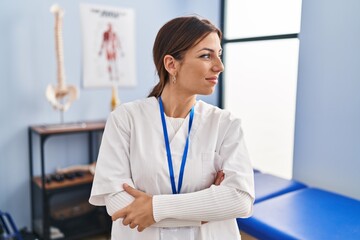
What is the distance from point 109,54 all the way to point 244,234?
188cm

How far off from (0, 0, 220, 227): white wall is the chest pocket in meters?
1.93

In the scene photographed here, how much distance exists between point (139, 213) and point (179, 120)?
357 millimetres

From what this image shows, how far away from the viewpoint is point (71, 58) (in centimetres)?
272

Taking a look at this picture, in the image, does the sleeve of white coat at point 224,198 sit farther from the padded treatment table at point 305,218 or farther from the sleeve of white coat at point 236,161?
the padded treatment table at point 305,218

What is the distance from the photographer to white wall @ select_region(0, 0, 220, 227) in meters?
2.46

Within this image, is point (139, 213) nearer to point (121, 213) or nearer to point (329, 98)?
point (121, 213)

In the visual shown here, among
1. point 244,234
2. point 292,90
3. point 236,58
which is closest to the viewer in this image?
point 244,234

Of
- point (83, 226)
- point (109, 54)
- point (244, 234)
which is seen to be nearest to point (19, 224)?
point (83, 226)

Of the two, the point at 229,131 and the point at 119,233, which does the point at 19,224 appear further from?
the point at 229,131

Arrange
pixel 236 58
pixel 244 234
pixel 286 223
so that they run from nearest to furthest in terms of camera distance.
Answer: pixel 286 223, pixel 244 234, pixel 236 58

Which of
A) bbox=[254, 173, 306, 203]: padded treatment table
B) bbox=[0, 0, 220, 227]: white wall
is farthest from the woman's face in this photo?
bbox=[0, 0, 220, 227]: white wall

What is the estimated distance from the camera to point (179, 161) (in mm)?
1104

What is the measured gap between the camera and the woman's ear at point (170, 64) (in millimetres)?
1143

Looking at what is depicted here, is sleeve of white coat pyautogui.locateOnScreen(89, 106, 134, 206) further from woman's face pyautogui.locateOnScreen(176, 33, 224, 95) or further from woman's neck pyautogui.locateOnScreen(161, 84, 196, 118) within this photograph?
woman's face pyautogui.locateOnScreen(176, 33, 224, 95)
